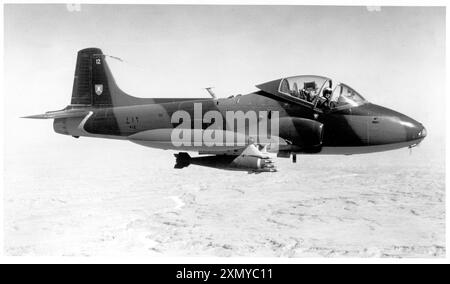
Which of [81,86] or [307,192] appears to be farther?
[307,192]

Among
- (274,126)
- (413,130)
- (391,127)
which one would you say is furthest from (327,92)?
(413,130)

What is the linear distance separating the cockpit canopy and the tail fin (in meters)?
5.56

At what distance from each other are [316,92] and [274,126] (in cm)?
156

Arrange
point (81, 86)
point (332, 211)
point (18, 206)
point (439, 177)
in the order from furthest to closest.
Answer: point (439, 177) < point (332, 211) < point (18, 206) < point (81, 86)

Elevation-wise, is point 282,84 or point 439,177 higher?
point 282,84

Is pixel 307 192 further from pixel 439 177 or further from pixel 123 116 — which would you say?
pixel 123 116

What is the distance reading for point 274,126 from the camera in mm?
10719

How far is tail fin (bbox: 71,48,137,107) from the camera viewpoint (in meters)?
13.0

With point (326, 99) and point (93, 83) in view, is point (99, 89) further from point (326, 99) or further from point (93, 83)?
point (326, 99)

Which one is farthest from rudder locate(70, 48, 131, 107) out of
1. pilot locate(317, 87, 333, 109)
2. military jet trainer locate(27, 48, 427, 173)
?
pilot locate(317, 87, 333, 109)

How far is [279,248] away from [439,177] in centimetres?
4843

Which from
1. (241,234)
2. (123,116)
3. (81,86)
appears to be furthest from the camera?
(241,234)

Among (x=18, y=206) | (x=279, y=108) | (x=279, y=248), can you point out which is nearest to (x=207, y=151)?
(x=279, y=108)

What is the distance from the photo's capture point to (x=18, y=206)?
96.4ft
